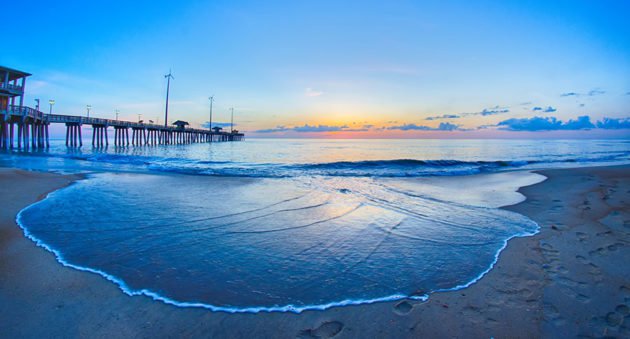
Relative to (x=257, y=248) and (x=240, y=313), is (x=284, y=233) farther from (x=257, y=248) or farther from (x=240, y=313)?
(x=240, y=313)

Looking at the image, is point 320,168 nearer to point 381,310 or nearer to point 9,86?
point 381,310

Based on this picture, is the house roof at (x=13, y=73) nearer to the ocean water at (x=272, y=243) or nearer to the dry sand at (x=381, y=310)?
the ocean water at (x=272, y=243)

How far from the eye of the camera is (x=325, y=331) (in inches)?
96.2

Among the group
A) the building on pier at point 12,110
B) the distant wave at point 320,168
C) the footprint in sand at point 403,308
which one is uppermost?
the building on pier at point 12,110

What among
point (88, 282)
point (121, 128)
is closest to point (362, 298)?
point (88, 282)

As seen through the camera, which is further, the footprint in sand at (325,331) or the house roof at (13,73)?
the house roof at (13,73)

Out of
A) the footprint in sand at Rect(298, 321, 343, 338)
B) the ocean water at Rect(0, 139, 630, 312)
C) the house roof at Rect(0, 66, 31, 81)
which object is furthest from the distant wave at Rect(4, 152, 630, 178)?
the house roof at Rect(0, 66, 31, 81)

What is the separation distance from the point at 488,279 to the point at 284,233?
121 inches

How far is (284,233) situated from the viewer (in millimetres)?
5230

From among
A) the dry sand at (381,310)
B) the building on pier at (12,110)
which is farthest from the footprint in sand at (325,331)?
the building on pier at (12,110)

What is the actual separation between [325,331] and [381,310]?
0.60 metres

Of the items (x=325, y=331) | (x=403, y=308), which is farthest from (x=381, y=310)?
(x=325, y=331)

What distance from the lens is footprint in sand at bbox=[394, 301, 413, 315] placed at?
2.72 meters

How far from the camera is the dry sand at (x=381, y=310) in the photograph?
2.43 meters
